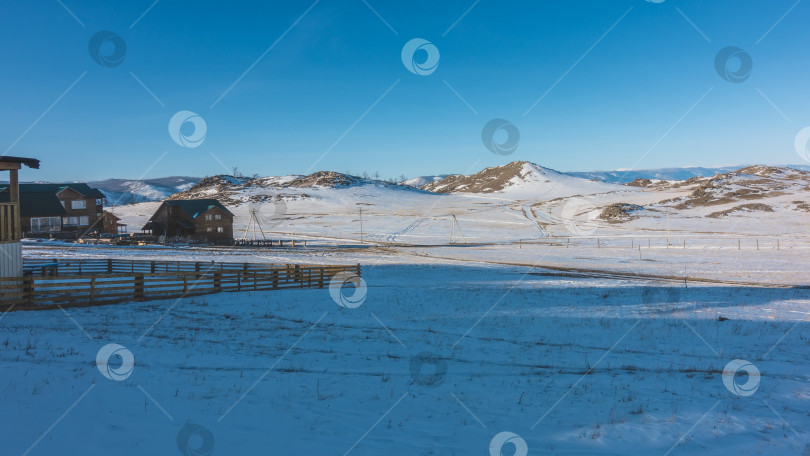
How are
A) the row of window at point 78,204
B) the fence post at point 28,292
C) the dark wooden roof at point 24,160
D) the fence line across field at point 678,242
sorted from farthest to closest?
the row of window at point 78,204
the fence line across field at point 678,242
the dark wooden roof at point 24,160
the fence post at point 28,292

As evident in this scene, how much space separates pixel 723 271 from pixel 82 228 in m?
83.9

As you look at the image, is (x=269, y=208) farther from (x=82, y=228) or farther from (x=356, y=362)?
(x=356, y=362)

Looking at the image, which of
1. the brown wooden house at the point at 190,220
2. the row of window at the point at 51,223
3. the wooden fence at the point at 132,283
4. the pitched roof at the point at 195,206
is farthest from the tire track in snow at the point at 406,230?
the wooden fence at the point at 132,283

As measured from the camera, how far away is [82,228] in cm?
7144

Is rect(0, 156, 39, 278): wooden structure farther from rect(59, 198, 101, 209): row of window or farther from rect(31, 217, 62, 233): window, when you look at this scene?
rect(59, 198, 101, 209): row of window

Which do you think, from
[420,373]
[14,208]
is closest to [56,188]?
[14,208]

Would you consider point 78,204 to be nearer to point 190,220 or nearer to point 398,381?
point 190,220

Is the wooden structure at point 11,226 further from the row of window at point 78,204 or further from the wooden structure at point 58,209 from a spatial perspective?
the row of window at point 78,204

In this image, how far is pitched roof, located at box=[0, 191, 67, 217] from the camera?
64625mm

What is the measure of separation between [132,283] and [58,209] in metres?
54.0

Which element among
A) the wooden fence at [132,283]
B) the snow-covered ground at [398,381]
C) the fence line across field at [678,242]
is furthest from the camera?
the fence line across field at [678,242]

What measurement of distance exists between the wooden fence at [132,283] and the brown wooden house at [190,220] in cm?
3922

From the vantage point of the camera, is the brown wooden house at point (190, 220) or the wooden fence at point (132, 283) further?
the brown wooden house at point (190, 220)

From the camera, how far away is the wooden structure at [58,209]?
213 ft
